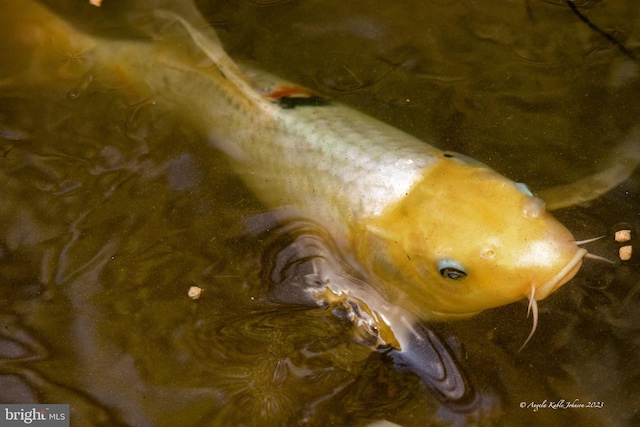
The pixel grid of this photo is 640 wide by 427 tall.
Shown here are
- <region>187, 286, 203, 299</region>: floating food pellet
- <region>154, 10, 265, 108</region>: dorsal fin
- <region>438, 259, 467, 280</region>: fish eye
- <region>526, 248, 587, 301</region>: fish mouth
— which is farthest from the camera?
<region>154, 10, 265, 108</region>: dorsal fin

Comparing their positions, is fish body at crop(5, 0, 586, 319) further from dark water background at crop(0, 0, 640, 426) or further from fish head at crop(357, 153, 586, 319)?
dark water background at crop(0, 0, 640, 426)

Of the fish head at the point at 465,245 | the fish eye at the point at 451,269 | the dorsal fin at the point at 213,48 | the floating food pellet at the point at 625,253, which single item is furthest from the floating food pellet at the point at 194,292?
the floating food pellet at the point at 625,253

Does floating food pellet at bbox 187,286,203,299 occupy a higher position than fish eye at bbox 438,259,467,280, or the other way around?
fish eye at bbox 438,259,467,280

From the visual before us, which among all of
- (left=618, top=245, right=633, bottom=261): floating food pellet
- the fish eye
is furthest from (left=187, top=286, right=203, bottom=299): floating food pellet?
(left=618, top=245, right=633, bottom=261): floating food pellet

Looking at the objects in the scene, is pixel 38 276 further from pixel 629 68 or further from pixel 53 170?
pixel 629 68

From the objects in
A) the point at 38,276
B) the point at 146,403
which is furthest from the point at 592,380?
the point at 38,276

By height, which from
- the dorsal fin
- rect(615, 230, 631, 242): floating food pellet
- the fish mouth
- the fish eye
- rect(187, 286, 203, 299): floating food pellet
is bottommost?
rect(187, 286, 203, 299): floating food pellet

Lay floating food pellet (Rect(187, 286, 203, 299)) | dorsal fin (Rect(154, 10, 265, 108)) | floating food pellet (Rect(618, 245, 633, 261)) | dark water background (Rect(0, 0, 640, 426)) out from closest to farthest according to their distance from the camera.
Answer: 1. dark water background (Rect(0, 0, 640, 426))
2. floating food pellet (Rect(618, 245, 633, 261))
3. floating food pellet (Rect(187, 286, 203, 299))
4. dorsal fin (Rect(154, 10, 265, 108))
